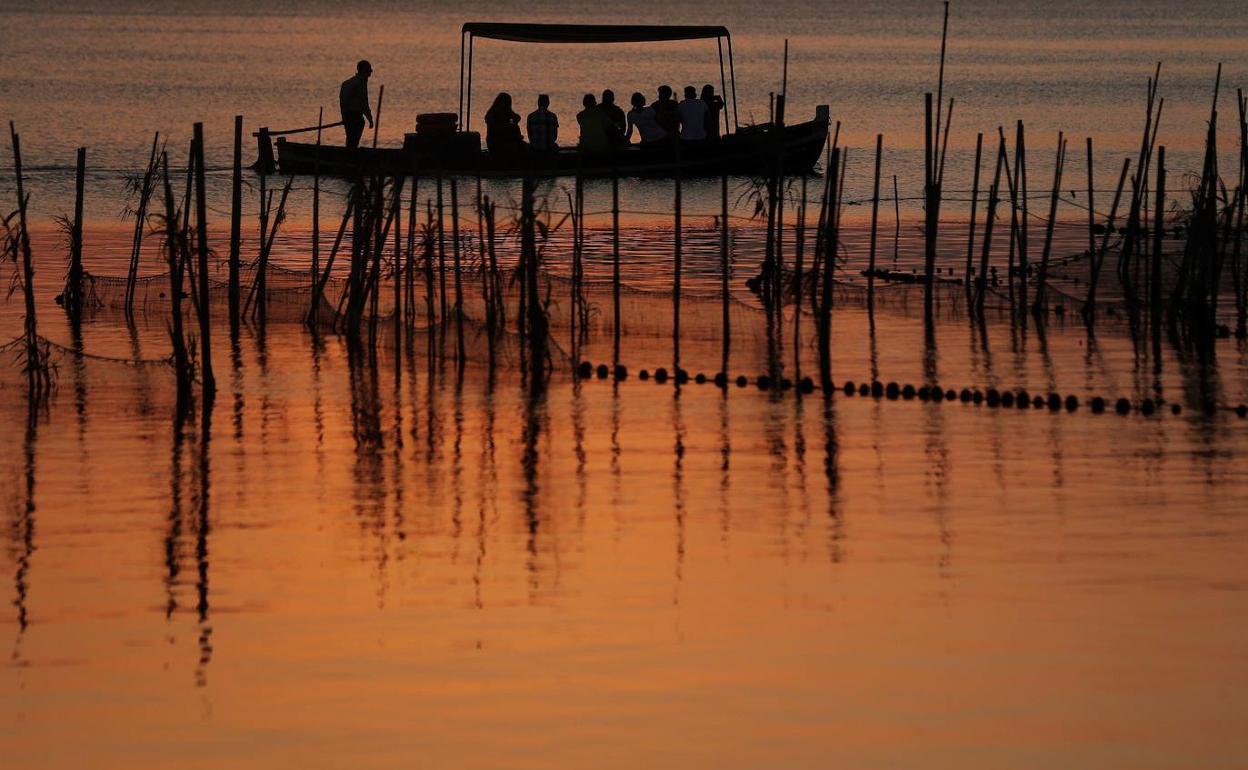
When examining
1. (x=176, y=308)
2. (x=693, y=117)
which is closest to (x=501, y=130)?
(x=693, y=117)

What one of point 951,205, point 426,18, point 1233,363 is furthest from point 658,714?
point 426,18

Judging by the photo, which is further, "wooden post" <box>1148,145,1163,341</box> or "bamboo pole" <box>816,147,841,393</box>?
"wooden post" <box>1148,145,1163,341</box>

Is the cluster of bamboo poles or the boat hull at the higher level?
the boat hull

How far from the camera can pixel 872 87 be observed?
2596 inches

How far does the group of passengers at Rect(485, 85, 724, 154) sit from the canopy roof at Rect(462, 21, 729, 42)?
2.64ft

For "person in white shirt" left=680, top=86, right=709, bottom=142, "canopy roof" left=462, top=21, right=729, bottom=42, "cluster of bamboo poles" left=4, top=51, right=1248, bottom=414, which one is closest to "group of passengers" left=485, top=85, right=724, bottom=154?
"person in white shirt" left=680, top=86, right=709, bottom=142

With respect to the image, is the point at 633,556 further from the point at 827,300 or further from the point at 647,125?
the point at 647,125

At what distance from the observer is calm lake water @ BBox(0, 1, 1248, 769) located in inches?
320

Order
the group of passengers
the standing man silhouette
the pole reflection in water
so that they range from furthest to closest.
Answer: the group of passengers → the standing man silhouette → the pole reflection in water

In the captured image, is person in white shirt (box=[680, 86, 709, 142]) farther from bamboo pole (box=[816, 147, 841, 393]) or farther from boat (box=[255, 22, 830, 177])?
bamboo pole (box=[816, 147, 841, 393])

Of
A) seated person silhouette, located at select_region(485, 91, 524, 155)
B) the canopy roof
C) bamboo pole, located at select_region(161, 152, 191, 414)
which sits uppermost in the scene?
the canopy roof

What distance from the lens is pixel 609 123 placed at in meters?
31.9

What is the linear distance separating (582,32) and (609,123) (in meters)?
1.38

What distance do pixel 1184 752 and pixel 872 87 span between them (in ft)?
193
